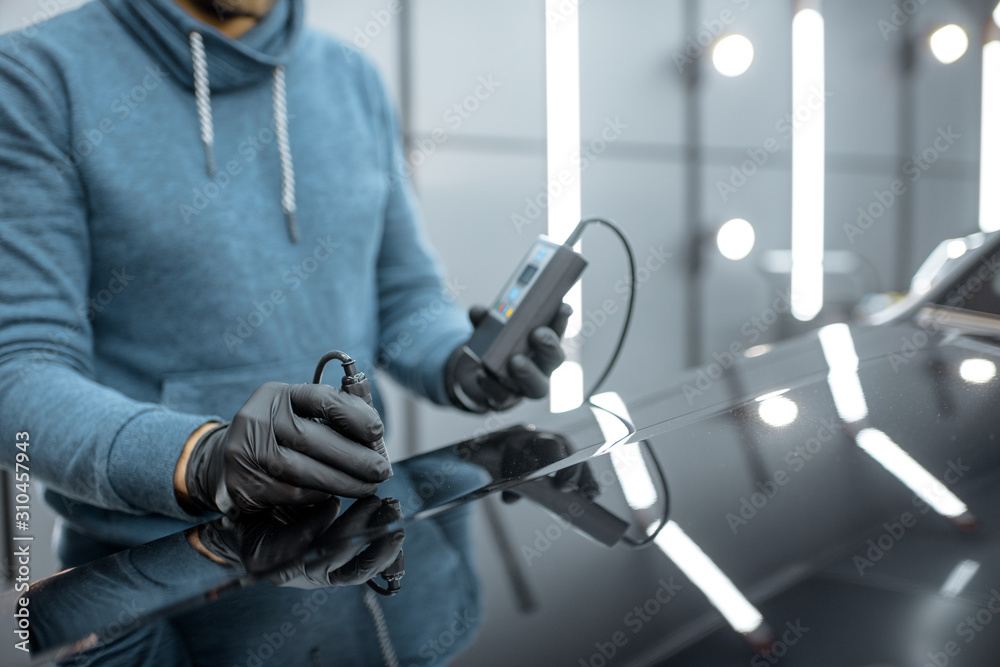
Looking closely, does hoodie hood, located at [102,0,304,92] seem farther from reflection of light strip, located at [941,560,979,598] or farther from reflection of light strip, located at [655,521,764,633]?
reflection of light strip, located at [941,560,979,598]

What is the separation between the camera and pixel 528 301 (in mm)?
787

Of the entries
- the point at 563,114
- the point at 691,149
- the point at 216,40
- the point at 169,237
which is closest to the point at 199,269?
the point at 169,237

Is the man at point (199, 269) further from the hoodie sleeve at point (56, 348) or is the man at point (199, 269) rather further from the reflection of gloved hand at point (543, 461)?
the reflection of gloved hand at point (543, 461)

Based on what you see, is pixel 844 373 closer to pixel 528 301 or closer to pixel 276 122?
pixel 528 301

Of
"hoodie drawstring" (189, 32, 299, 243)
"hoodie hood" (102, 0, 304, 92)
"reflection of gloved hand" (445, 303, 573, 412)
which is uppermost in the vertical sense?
"hoodie hood" (102, 0, 304, 92)

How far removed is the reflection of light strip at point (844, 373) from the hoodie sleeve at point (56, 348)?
60 centimetres

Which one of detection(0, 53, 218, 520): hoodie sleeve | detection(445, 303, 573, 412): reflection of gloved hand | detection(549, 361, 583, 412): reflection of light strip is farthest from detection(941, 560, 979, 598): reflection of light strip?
detection(549, 361, 583, 412): reflection of light strip

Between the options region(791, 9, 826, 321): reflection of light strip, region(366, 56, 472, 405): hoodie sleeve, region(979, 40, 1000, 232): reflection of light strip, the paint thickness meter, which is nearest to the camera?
the paint thickness meter

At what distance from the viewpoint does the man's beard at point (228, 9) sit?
85 cm

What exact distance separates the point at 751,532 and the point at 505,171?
1.54 meters

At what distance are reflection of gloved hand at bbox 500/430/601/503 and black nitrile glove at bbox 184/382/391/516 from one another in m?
0.12

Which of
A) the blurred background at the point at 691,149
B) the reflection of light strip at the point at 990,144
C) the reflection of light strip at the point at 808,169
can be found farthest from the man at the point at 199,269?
the reflection of light strip at the point at 990,144

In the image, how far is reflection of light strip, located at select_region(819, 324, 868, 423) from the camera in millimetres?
622

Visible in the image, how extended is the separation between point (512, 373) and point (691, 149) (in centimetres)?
174
